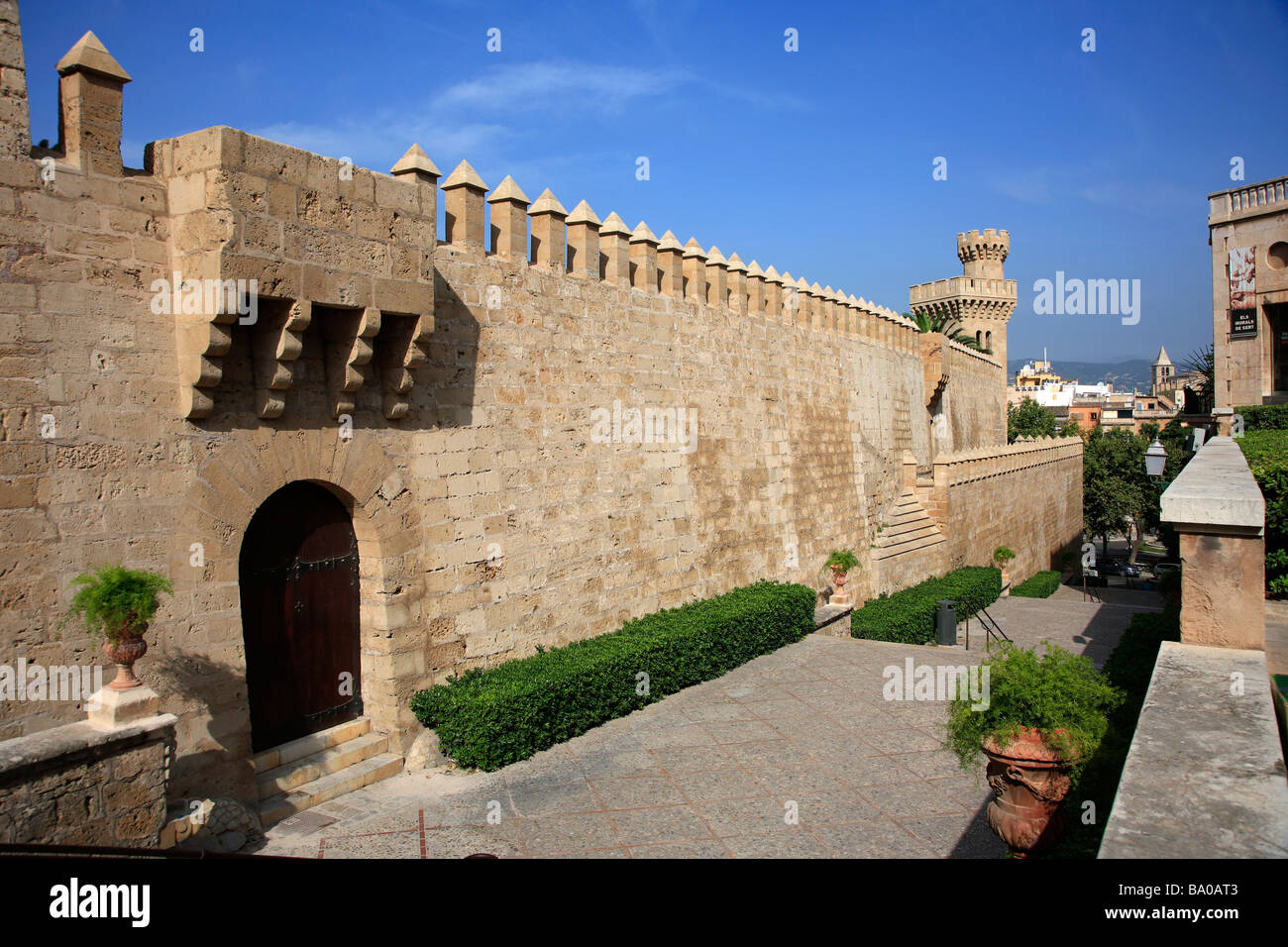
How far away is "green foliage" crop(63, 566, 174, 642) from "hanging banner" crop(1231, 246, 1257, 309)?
2502cm

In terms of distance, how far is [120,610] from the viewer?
16.8ft

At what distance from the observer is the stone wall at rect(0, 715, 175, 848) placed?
447 cm

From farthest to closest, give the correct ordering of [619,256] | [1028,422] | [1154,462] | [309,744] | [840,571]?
[1028,422], [840,571], [1154,462], [619,256], [309,744]

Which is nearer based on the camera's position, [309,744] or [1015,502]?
[309,744]

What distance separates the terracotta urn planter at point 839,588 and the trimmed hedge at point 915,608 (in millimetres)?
335

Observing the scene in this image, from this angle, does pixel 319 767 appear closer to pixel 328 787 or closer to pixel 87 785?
pixel 328 787

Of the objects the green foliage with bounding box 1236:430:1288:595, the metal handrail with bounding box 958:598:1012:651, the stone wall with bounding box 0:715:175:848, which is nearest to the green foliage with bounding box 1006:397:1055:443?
the metal handrail with bounding box 958:598:1012:651

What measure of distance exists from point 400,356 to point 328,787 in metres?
3.64

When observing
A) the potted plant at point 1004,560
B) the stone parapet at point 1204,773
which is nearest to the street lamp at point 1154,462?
the stone parapet at point 1204,773

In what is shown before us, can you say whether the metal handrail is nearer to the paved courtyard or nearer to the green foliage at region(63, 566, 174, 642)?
the paved courtyard

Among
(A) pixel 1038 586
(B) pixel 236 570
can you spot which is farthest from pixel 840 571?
(A) pixel 1038 586

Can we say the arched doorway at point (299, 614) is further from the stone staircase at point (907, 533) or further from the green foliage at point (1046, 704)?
the stone staircase at point (907, 533)
